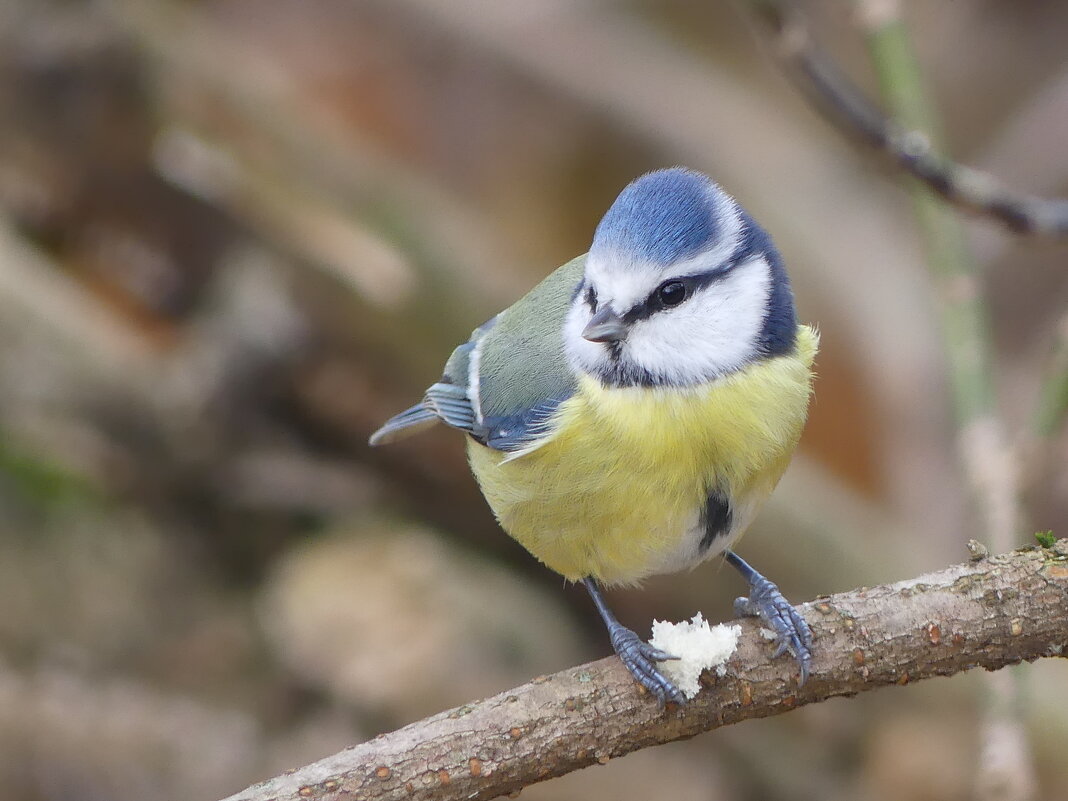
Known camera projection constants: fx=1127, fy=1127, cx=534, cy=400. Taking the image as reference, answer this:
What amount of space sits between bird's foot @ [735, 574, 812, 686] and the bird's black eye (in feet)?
1.47

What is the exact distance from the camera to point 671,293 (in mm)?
1645

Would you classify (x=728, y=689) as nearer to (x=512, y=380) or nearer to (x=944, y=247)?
(x=512, y=380)

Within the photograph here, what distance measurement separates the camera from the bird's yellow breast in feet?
5.27

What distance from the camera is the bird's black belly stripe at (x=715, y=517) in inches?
64.7

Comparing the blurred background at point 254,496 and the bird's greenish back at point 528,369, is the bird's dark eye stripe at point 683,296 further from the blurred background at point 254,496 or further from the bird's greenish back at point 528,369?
the blurred background at point 254,496

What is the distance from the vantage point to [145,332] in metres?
3.20

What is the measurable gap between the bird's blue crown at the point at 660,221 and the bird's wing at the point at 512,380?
0.76 feet

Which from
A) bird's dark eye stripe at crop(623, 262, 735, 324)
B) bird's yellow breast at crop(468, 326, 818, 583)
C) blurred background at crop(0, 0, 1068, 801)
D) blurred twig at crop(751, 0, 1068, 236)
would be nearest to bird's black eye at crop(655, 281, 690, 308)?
bird's dark eye stripe at crop(623, 262, 735, 324)

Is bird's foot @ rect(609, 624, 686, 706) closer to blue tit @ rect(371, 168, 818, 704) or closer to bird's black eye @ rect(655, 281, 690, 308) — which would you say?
blue tit @ rect(371, 168, 818, 704)

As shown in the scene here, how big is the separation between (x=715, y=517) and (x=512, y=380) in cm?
43

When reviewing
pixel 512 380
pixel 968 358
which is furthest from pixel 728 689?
pixel 968 358

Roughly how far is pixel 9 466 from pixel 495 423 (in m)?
1.84

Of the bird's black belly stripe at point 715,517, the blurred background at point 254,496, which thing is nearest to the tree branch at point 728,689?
the bird's black belly stripe at point 715,517

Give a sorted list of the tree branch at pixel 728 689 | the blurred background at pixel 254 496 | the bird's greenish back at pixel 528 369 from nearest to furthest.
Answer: the tree branch at pixel 728 689, the bird's greenish back at pixel 528 369, the blurred background at pixel 254 496
